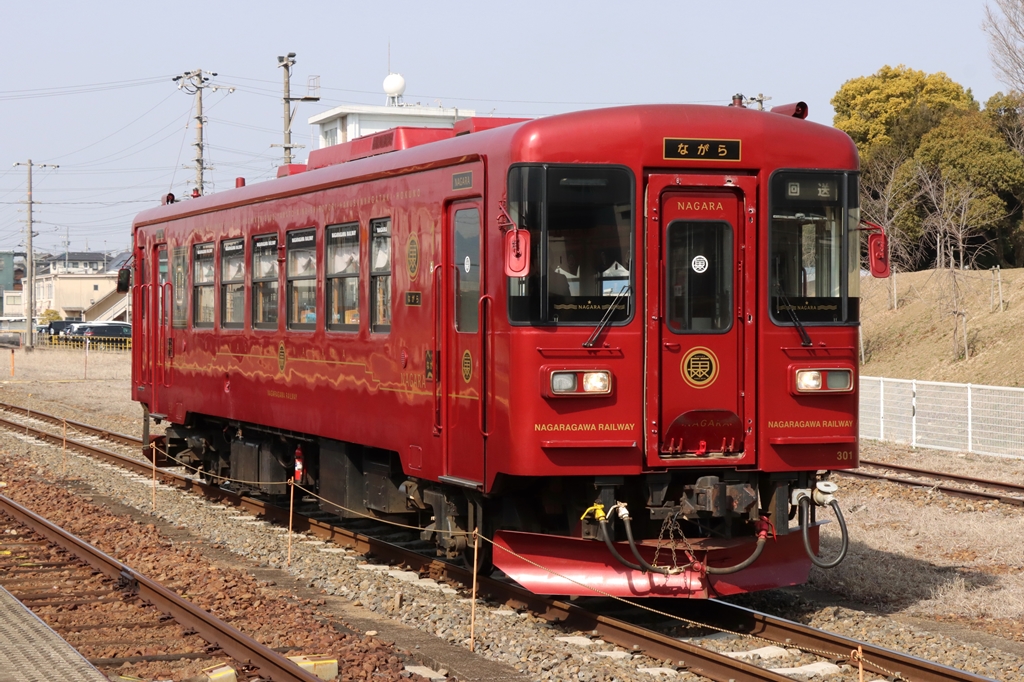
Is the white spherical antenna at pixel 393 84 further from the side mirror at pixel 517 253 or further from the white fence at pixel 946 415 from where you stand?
the side mirror at pixel 517 253

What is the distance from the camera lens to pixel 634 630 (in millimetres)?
7789

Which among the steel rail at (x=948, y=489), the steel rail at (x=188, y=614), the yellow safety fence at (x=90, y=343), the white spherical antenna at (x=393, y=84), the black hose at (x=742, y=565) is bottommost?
the steel rail at (x=948, y=489)

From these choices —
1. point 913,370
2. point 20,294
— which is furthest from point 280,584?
point 20,294

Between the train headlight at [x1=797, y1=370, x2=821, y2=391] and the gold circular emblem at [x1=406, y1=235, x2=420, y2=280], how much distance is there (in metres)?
2.87

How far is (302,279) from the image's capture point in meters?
11.5

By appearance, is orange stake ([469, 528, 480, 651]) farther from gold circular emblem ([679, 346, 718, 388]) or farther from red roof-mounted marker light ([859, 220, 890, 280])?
red roof-mounted marker light ([859, 220, 890, 280])

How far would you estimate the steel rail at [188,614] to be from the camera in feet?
22.7

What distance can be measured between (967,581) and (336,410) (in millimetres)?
5303

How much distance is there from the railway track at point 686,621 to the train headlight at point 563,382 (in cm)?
143

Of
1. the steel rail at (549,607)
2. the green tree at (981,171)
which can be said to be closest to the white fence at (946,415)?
the steel rail at (549,607)

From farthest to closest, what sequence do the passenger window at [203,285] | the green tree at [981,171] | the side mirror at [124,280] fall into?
1. the green tree at [981,171]
2. the side mirror at [124,280]
3. the passenger window at [203,285]

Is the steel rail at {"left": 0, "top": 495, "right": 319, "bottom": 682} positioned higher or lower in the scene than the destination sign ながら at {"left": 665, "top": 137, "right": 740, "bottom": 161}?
lower

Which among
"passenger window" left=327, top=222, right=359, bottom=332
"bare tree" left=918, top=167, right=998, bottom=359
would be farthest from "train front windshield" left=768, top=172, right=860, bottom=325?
"bare tree" left=918, top=167, right=998, bottom=359

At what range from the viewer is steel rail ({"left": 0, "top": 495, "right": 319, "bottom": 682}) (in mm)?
6930
